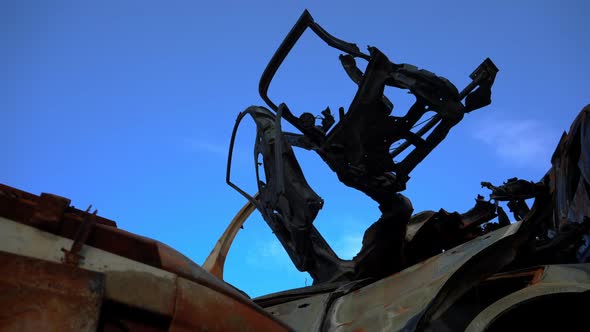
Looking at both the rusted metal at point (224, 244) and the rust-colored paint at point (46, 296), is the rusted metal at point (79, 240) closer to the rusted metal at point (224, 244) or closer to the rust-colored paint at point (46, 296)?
the rust-colored paint at point (46, 296)

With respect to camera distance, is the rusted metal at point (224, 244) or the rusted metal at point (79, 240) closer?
the rusted metal at point (79, 240)

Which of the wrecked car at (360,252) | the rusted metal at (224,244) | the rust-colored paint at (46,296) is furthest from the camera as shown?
the rusted metal at (224,244)

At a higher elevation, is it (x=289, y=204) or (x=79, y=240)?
(x=289, y=204)

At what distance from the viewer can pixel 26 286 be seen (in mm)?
2295

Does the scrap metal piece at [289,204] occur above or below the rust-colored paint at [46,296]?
above

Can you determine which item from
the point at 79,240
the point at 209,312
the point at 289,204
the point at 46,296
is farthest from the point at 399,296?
the point at 46,296

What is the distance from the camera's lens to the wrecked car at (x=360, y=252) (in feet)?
8.16

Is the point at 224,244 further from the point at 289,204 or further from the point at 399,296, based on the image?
the point at 399,296

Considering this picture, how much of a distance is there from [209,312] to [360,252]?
3943mm

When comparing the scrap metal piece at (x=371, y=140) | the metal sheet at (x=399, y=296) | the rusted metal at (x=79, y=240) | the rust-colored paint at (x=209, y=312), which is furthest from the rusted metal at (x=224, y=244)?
the rusted metal at (x=79, y=240)

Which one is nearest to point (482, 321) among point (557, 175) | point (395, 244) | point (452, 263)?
point (452, 263)

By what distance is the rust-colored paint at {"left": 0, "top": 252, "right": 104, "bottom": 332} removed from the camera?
2232mm

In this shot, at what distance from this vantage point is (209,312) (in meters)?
2.74

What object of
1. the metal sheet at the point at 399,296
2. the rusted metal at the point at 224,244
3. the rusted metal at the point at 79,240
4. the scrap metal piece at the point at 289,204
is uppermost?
the rusted metal at the point at 224,244
